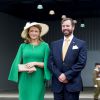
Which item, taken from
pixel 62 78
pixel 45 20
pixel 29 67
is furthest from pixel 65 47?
pixel 45 20

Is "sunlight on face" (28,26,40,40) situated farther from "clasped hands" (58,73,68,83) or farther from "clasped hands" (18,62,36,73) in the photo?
"clasped hands" (58,73,68,83)

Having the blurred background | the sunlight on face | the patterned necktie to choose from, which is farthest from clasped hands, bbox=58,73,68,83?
the blurred background

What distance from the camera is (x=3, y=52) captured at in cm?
2439

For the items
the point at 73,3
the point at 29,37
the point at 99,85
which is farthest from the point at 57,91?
the point at 73,3

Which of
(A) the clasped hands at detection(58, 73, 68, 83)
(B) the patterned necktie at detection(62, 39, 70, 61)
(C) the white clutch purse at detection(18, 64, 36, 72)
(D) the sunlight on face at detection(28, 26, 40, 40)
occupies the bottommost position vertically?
(A) the clasped hands at detection(58, 73, 68, 83)

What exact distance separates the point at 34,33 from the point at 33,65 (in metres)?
0.45

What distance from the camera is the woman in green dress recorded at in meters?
6.41

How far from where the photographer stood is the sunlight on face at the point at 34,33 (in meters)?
6.48

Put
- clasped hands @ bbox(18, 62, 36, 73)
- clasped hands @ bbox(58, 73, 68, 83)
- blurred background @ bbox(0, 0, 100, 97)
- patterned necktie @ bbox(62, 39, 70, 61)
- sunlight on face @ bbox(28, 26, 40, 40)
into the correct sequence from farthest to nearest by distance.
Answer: blurred background @ bbox(0, 0, 100, 97), sunlight on face @ bbox(28, 26, 40, 40), clasped hands @ bbox(18, 62, 36, 73), patterned necktie @ bbox(62, 39, 70, 61), clasped hands @ bbox(58, 73, 68, 83)

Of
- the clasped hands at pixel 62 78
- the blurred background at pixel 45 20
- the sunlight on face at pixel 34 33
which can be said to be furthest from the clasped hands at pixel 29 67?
the blurred background at pixel 45 20

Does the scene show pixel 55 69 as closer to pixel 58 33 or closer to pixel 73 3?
pixel 73 3

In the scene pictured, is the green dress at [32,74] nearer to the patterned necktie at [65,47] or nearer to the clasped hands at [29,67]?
the clasped hands at [29,67]

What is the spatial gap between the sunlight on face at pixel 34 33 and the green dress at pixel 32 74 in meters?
0.11

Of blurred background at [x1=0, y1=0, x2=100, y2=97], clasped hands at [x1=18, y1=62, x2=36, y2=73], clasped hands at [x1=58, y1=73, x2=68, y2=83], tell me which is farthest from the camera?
blurred background at [x1=0, y1=0, x2=100, y2=97]
